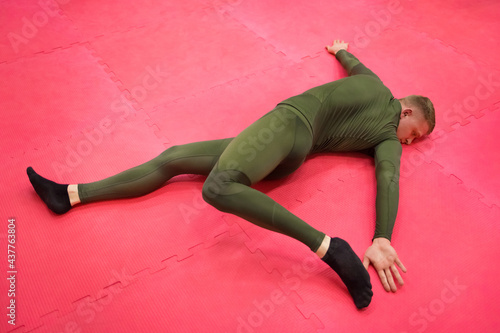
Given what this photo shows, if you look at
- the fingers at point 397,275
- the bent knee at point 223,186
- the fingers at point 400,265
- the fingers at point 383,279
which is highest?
the bent knee at point 223,186

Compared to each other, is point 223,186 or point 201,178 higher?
point 223,186

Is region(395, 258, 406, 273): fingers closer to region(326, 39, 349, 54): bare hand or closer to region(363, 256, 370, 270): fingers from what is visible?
region(363, 256, 370, 270): fingers

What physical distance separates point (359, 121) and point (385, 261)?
2.97ft

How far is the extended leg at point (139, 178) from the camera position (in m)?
2.14

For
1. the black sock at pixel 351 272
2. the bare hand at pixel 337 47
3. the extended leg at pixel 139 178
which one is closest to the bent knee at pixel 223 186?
the extended leg at pixel 139 178

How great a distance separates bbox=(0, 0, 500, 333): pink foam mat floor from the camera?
1854 millimetres

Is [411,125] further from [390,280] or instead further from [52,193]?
[52,193]

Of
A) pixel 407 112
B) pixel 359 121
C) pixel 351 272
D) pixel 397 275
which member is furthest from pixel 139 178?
pixel 407 112

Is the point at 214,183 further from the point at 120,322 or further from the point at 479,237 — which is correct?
the point at 479,237

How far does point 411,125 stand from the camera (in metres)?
2.54

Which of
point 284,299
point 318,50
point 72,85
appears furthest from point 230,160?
point 318,50

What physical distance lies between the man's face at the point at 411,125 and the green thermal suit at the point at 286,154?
65 mm

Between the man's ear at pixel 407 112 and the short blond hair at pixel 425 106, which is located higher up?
the short blond hair at pixel 425 106

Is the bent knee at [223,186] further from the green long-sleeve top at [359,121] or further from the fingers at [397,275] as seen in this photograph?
the fingers at [397,275]
